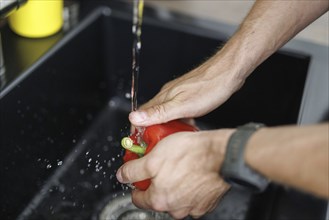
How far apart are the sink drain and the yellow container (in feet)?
1.15

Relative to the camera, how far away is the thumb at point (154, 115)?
703 mm

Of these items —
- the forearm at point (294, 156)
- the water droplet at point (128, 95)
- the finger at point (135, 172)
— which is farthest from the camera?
the water droplet at point (128, 95)

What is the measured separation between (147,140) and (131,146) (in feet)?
0.08

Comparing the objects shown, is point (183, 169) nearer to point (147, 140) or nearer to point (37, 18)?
point (147, 140)

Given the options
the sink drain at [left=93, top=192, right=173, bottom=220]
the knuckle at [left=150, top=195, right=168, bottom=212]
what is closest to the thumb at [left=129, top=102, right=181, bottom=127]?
the knuckle at [left=150, top=195, right=168, bottom=212]

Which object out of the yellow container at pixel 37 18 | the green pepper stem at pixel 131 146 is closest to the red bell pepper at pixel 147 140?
the green pepper stem at pixel 131 146

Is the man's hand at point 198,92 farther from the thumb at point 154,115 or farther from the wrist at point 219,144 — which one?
the wrist at point 219,144

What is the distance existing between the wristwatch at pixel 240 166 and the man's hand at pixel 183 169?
2 centimetres

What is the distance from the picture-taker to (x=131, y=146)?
0.69 meters

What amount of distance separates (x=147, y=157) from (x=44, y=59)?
0.35m

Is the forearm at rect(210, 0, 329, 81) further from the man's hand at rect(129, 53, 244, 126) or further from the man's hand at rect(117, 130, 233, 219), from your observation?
the man's hand at rect(117, 130, 233, 219)

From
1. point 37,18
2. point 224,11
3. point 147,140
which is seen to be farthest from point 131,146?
point 224,11

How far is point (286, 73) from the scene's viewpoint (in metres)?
0.98

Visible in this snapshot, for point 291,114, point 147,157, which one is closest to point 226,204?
point 291,114
